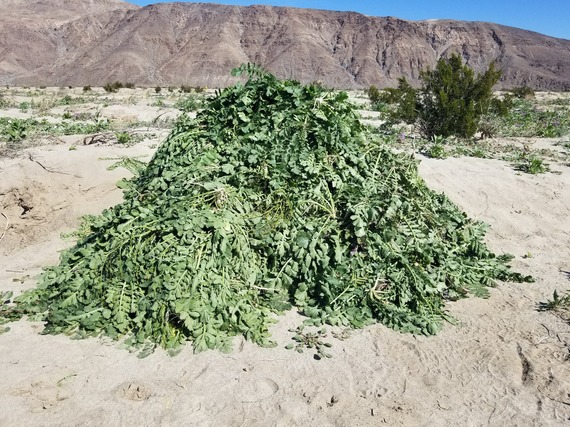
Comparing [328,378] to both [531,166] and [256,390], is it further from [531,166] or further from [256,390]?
[531,166]

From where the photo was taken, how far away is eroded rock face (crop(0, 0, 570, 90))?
56188mm

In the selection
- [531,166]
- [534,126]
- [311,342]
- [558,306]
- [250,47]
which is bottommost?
[311,342]

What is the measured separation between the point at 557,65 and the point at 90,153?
68.2 metres

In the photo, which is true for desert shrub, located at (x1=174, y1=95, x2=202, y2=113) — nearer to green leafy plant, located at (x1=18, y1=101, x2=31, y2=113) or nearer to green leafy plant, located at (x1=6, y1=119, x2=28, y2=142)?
green leafy plant, located at (x1=6, y1=119, x2=28, y2=142)

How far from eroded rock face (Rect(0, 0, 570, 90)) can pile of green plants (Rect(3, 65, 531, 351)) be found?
51.8m

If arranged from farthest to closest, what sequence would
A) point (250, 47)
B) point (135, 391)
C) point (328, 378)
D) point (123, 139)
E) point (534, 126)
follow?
point (250, 47) < point (534, 126) < point (123, 139) < point (328, 378) < point (135, 391)

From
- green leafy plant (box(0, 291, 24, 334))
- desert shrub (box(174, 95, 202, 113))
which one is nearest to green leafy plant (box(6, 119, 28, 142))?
desert shrub (box(174, 95, 202, 113))

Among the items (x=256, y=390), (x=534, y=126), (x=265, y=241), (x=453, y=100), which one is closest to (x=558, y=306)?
(x=265, y=241)

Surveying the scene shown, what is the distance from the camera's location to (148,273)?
325 centimetres

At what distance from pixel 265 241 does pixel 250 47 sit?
61277 mm

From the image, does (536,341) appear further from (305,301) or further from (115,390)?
(115,390)

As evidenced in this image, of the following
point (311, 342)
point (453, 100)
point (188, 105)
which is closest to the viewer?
point (311, 342)

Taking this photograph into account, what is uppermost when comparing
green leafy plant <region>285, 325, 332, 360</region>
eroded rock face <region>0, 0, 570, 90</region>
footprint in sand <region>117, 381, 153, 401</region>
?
eroded rock face <region>0, 0, 570, 90</region>

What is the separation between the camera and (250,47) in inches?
2398
